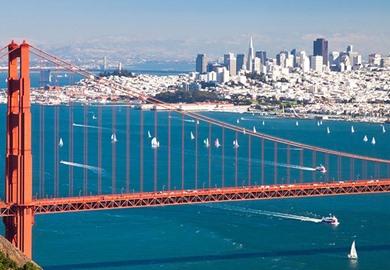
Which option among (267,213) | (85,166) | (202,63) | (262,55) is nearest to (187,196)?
(267,213)

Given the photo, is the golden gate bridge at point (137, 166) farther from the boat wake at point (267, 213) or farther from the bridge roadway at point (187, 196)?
the boat wake at point (267, 213)

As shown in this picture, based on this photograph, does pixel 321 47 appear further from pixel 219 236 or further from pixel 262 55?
pixel 219 236

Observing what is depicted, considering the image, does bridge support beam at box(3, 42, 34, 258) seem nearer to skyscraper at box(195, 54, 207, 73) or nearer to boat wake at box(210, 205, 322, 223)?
boat wake at box(210, 205, 322, 223)

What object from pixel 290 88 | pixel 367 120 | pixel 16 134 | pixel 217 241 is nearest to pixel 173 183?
pixel 217 241

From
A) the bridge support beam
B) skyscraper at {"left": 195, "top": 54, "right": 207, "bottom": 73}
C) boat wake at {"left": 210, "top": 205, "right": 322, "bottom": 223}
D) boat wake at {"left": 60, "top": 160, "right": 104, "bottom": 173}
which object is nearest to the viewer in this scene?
the bridge support beam

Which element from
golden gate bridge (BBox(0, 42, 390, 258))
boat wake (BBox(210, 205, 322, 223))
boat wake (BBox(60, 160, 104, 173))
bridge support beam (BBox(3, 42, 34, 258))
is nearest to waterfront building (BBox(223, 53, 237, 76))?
golden gate bridge (BBox(0, 42, 390, 258))

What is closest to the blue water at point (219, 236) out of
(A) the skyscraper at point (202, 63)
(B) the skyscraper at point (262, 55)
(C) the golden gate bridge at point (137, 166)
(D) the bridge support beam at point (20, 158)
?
(C) the golden gate bridge at point (137, 166)

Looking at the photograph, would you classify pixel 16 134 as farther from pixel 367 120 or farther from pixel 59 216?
pixel 367 120
